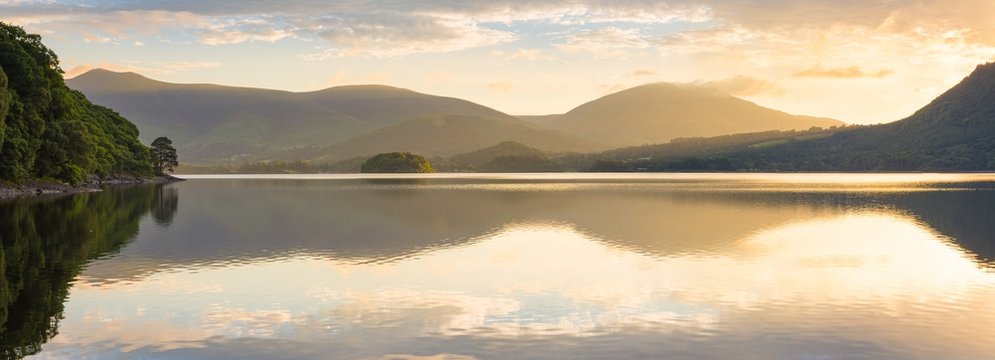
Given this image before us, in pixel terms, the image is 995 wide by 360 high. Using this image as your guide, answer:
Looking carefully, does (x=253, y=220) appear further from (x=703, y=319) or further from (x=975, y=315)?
(x=975, y=315)

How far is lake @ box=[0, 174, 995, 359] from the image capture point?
19.7 metres

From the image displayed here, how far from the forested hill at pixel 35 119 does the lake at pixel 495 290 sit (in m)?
38.4

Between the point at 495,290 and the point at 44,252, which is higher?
the point at 44,252

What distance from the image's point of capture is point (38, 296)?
25797 mm

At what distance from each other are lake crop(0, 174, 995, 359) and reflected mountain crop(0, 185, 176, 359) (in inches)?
5.1

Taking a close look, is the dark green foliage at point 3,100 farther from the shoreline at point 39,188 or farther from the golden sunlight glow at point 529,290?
the golden sunlight glow at point 529,290

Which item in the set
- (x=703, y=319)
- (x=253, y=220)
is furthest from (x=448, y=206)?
(x=703, y=319)

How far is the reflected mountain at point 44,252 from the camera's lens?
2103 centimetres

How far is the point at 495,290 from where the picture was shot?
28250mm

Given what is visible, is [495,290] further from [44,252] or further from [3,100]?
[3,100]

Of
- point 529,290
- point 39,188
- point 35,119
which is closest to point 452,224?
point 529,290

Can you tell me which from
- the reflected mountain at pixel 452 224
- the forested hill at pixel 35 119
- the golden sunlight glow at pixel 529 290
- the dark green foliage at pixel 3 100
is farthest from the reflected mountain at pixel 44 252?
the forested hill at pixel 35 119

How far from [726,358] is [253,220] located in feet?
165

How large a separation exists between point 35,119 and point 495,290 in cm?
8601
